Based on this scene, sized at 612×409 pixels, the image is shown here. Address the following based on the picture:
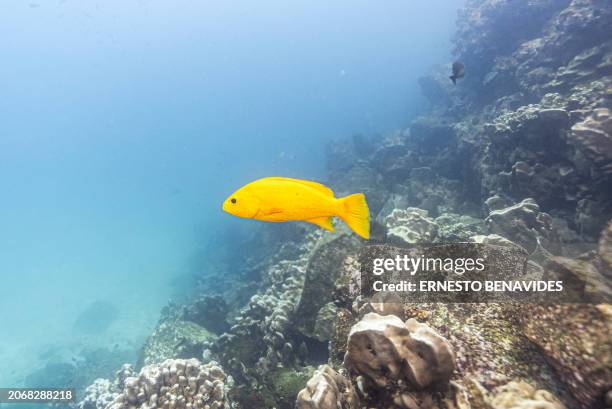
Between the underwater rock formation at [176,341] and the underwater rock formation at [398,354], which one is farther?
the underwater rock formation at [176,341]

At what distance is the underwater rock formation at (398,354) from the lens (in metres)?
2.06

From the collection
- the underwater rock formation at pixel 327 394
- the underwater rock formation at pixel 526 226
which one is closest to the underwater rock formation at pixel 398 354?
the underwater rock formation at pixel 327 394

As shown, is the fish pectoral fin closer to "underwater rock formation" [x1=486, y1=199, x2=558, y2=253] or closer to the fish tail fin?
the fish tail fin

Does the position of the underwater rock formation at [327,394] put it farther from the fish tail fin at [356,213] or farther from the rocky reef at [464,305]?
the fish tail fin at [356,213]

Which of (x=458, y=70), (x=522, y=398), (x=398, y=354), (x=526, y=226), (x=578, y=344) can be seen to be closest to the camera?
(x=522, y=398)

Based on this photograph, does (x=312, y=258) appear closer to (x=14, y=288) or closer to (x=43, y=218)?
(x=14, y=288)

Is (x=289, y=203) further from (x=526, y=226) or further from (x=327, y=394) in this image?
(x=526, y=226)

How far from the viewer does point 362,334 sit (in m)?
2.24

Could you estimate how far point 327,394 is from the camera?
2.37 m

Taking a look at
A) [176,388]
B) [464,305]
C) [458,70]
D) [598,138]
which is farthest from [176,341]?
[598,138]

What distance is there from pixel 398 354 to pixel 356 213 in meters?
1.07

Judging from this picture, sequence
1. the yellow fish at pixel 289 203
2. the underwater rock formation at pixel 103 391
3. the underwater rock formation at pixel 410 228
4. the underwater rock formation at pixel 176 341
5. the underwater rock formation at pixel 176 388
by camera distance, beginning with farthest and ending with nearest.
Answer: the underwater rock formation at pixel 176 341 < the underwater rock formation at pixel 103 391 < the underwater rock formation at pixel 410 228 < the underwater rock formation at pixel 176 388 < the yellow fish at pixel 289 203

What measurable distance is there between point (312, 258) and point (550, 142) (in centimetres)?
691

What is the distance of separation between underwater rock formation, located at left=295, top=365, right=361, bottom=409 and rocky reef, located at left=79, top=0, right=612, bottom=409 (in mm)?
13
